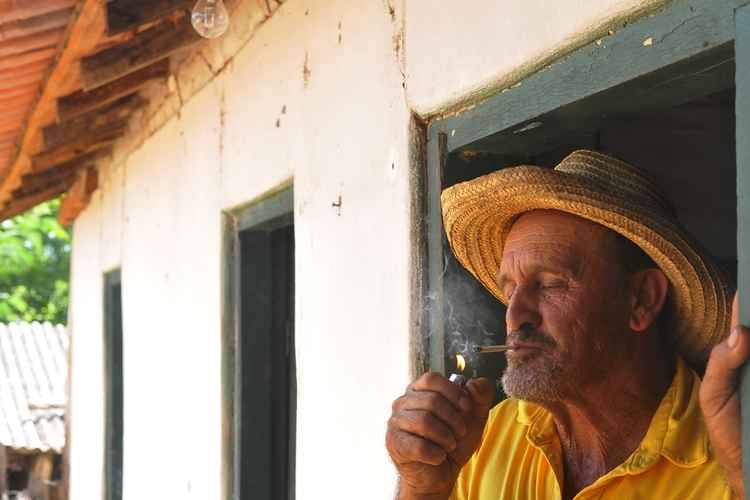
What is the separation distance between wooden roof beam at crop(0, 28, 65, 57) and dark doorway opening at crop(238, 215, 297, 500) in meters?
1.08

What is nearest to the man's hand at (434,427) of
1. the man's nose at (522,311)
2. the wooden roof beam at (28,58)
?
the man's nose at (522,311)

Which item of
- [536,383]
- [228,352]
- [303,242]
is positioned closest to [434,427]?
[536,383]

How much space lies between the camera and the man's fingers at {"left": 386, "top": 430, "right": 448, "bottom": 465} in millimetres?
2262

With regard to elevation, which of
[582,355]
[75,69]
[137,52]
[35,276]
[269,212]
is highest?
[35,276]

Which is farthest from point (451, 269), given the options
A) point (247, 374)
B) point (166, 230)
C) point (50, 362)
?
point (50, 362)

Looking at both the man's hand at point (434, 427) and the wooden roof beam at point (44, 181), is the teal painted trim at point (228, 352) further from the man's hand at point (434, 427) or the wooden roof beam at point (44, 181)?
the wooden roof beam at point (44, 181)

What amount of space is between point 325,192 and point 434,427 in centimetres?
145

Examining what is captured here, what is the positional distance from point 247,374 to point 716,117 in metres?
2.19

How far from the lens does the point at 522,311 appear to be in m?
2.35

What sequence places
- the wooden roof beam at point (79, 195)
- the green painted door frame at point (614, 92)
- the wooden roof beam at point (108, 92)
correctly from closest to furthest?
the green painted door frame at point (614, 92) < the wooden roof beam at point (108, 92) < the wooden roof beam at point (79, 195)

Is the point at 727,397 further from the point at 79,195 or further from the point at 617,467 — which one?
the point at 79,195

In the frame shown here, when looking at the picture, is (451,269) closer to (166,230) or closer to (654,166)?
(654,166)

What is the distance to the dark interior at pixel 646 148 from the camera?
7.06 ft

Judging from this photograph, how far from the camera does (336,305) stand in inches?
136
